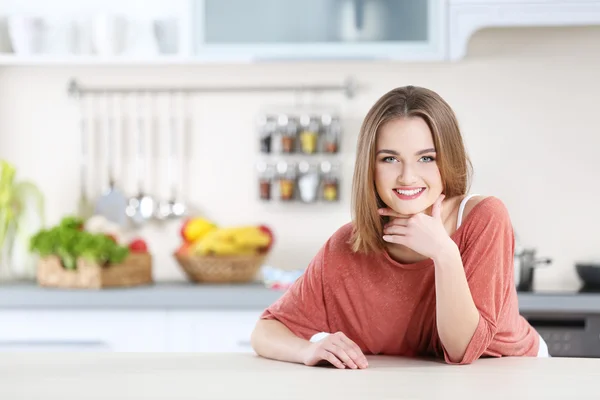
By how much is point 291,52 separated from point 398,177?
5.39 ft

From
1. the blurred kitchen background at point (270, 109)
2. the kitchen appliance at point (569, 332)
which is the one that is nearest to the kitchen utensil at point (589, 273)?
the blurred kitchen background at point (270, 109)

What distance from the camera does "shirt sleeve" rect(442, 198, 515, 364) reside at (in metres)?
1.45

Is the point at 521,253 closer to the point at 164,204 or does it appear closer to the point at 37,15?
the point at 164,204

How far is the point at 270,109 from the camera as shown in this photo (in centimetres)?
332

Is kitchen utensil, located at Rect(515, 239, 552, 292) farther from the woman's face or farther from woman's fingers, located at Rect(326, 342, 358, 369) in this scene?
woman's fingers, located at Rect(326, 342, 358, 369)

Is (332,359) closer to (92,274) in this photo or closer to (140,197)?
(92,274)

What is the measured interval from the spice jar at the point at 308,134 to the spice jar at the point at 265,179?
15cm

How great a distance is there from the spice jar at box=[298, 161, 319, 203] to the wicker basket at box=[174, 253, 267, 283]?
1.12 feet

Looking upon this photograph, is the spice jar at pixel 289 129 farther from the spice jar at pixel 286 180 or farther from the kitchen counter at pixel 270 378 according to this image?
the kitchen counter at pixel 270 378

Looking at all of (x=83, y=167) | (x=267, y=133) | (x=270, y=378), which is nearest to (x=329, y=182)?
(x=267, y=133)

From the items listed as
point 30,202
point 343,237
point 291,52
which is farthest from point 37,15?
point 343,237

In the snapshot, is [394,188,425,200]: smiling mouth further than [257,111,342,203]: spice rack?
No

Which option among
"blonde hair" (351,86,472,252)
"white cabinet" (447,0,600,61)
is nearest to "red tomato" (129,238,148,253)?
"white cabinet" (447,0,600,61)

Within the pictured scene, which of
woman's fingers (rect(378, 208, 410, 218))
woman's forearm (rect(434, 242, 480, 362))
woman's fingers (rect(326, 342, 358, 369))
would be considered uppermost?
woman's fingers (rect(378, 208, 410, 218))
